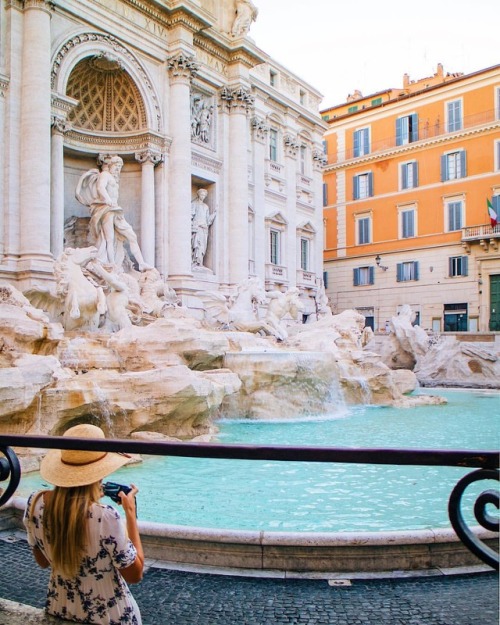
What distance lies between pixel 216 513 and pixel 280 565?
186 centimetres

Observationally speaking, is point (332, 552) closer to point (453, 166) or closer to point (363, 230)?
point (453, 166)

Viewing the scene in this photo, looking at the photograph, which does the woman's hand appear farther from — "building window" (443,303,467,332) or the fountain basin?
"building window" (443,303,467,332)

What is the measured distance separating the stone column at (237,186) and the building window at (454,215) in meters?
12.6

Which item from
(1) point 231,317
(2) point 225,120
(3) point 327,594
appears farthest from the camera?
(2) point 225,120

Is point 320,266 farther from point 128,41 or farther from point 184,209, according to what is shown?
point 128,41

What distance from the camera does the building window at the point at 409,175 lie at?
102 ft

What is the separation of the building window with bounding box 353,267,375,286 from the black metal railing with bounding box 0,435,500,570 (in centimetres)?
3143

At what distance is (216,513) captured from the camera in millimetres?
5336

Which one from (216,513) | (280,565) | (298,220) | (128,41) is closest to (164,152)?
(128,41)

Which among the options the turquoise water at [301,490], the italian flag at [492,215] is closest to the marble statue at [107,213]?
the turquoise water at [301,490]

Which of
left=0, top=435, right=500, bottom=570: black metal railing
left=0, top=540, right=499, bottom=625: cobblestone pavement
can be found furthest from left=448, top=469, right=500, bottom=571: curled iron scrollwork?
left=0, top=540, right=499, bottom=625: cobblestone pavement

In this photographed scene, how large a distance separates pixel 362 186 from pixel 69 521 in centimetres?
3275

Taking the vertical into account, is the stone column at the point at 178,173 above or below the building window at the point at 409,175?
below

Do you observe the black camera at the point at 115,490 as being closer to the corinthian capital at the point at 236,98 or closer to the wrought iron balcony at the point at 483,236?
the corinthian capital at the point at 236,98
